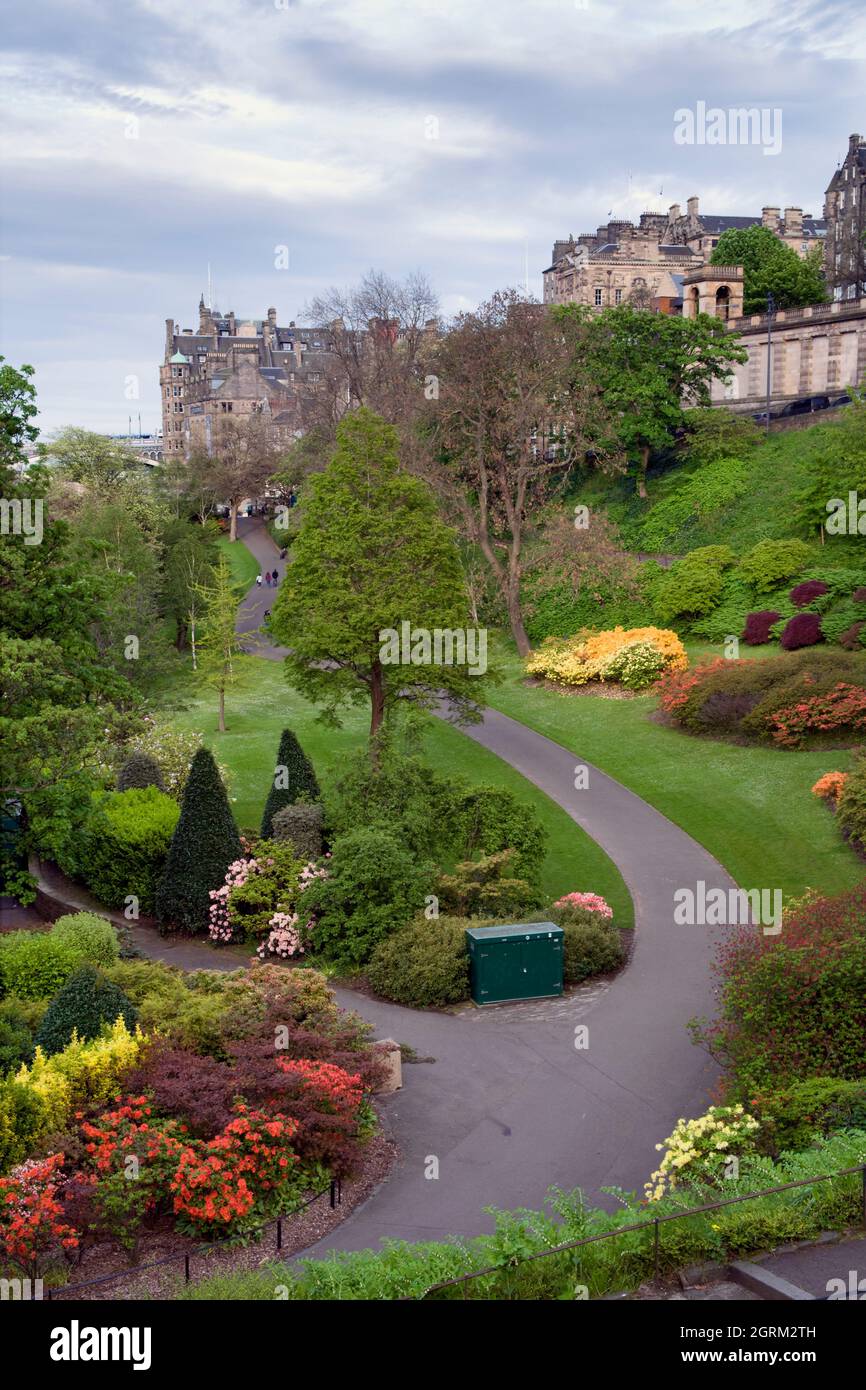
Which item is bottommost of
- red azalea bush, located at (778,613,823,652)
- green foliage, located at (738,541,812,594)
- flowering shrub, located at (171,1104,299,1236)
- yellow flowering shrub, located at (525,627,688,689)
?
flowering shrub, located at (171,1104,299,1236)

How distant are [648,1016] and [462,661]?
38.1 feet

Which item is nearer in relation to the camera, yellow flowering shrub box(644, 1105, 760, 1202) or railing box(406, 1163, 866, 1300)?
railing box(406, 1163, 866, 1300)

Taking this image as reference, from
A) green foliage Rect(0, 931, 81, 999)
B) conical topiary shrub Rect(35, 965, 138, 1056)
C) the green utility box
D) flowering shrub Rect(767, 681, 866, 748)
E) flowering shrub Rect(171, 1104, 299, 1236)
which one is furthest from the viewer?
flowering shrub Rect(767, 681, 866, 748)

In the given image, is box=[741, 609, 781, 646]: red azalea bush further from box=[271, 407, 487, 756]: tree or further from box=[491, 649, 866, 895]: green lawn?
box=[271, 407, 487, 756]: tree

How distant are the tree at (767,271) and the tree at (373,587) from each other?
53.2 meters

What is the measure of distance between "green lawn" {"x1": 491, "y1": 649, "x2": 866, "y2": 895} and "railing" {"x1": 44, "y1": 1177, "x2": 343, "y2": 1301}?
12933 millimetres

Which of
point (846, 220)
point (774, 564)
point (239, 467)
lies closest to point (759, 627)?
point (774, 564)

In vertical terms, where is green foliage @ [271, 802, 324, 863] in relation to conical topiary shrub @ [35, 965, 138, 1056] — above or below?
above

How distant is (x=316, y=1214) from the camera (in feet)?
48.4

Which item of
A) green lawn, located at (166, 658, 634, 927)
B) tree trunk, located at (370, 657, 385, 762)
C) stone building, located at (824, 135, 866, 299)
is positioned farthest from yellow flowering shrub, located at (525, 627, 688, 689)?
stone building, located at (824, 135, 866, 299)

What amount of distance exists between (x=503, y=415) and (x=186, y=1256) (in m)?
41.3

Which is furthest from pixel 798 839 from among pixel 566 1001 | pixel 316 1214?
pixel 316 1214

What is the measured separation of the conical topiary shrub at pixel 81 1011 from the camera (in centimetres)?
1644

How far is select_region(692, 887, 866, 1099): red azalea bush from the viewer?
51.9 feet
